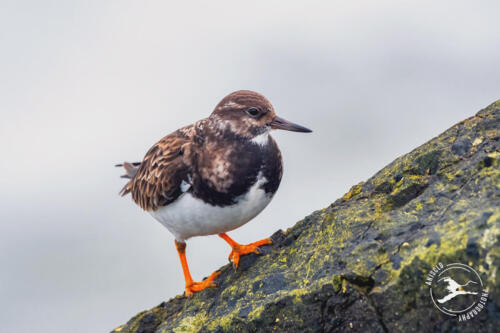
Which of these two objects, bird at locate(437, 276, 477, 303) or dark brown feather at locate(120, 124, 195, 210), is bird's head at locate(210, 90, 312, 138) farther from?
bird at locate(437, 276, 477, 303)

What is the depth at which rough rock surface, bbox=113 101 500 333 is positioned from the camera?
368 cm

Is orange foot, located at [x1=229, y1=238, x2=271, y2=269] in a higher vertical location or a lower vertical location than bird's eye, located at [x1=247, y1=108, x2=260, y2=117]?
lower

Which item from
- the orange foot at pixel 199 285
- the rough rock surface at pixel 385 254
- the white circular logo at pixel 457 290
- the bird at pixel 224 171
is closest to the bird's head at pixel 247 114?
the bird at pixel 224 171

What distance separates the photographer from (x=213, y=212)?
18.2 ft

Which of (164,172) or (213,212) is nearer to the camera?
(213,212)

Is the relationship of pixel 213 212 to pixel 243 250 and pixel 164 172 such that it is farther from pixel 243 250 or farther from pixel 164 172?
pixel 164 172

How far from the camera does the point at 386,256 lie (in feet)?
13.3

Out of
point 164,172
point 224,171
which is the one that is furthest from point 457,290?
point 164,172

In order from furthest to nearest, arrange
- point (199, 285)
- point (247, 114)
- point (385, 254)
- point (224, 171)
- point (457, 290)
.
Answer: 1. point (199, 285)
2. point (247, 114)
3. point (224, 171)
4. point (385, 254)
5. point (457, 290)

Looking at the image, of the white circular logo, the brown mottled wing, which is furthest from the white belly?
the white circular logo

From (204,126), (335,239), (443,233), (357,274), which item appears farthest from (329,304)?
(204,126)

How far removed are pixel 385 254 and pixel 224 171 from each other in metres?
1.97

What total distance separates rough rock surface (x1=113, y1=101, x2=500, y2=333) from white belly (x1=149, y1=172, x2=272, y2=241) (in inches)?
16.6

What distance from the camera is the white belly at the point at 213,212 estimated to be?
552 cm
